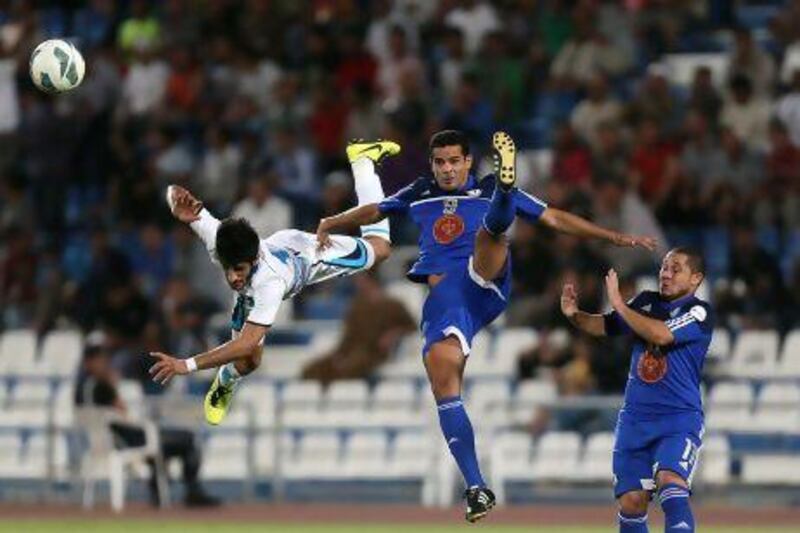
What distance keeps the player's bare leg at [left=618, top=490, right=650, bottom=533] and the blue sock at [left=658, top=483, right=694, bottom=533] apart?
223 millimetres

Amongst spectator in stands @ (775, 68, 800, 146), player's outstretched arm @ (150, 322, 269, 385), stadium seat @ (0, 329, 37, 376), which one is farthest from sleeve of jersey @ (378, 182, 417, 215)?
stadium seat @ (0, 329, 37, 376)

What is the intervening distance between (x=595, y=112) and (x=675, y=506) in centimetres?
1036

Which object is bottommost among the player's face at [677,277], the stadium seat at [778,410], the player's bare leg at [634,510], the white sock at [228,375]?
the player's bare leg at [634,510]

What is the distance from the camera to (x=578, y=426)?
74.3 ft

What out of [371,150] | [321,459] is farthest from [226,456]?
[371,150]

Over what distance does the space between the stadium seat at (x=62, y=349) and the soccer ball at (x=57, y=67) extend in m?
8.36

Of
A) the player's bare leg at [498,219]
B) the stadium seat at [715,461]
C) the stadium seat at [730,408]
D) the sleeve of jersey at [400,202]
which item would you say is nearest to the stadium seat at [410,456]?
the stadium seat at [715,461]

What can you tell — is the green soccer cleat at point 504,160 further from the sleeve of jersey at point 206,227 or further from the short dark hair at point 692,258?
the sleeve of jersey at point 206,227

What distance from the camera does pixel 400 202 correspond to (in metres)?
16.5

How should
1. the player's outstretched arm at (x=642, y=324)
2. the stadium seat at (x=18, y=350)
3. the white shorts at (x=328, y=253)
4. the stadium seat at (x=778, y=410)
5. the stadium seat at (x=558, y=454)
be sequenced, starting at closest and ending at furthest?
the player's outstretched arm at (x=642, y=324)
the white shorts at (x=328, y=253)
the stadium seat at (x=778, y=410)
the stadium seat at (x=558, y=454)
the stadium seat at (x=18, y=350)

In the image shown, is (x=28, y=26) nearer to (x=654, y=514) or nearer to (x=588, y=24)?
(x=588, y=24)

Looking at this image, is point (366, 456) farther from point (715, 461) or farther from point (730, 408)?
point (730, 408)

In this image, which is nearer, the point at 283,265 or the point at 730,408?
the point at 283,265

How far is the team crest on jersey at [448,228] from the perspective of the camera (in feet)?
53.9
